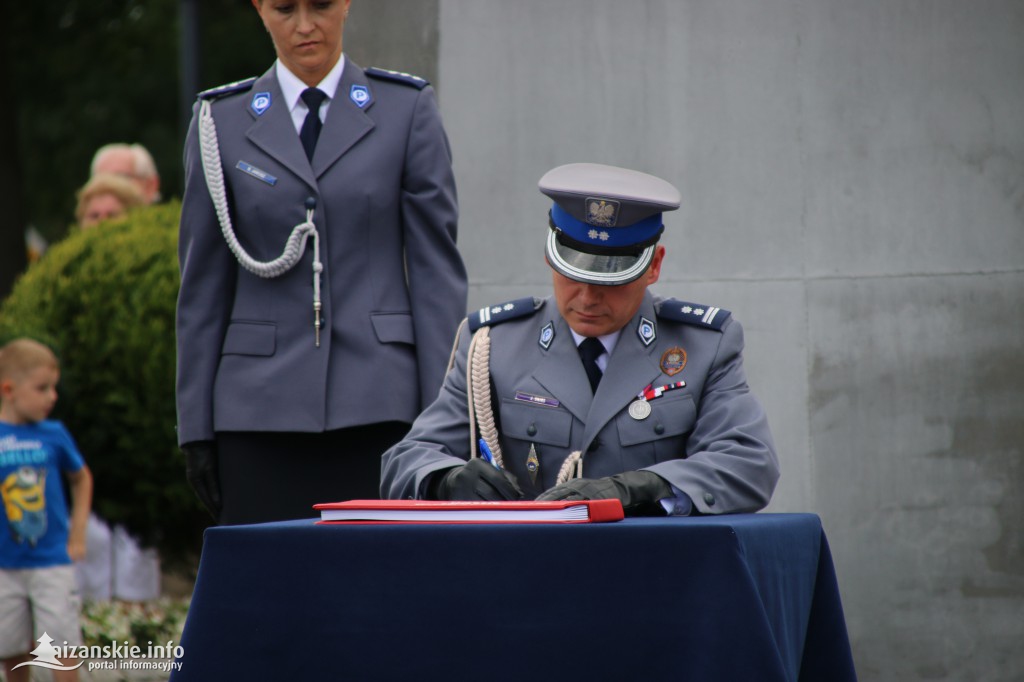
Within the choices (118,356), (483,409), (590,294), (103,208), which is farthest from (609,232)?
(103,208)

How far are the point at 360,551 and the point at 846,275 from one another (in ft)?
8.57

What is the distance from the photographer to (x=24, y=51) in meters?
18.5

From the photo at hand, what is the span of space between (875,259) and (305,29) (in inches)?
73.3

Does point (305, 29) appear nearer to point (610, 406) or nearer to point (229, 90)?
point (229, 90)

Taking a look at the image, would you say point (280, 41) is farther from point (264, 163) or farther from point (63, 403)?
point (63, 403)

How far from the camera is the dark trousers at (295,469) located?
4141 millimetres

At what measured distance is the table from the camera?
102 inches

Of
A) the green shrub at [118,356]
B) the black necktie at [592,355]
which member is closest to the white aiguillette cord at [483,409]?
the black necktie at [592,355]

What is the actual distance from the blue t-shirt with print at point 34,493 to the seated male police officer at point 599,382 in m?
2.69

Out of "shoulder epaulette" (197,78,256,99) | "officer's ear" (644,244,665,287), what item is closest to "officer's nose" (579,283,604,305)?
"officer's ear" (644,244,665,287)

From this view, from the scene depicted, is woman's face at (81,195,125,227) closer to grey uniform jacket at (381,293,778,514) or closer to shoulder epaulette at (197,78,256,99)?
shoulder epaulette at (197,78,256,99)

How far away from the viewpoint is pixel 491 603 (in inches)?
104

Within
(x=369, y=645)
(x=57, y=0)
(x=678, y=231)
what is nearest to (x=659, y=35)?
(x=678, y=231)

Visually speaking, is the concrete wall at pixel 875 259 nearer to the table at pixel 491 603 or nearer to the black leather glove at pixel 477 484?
the black leather glove at pixel 477 484
